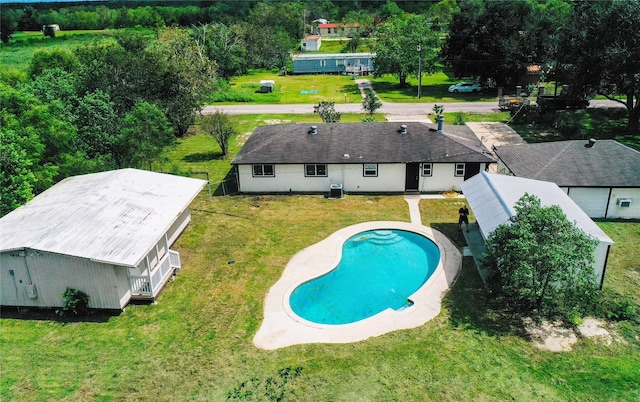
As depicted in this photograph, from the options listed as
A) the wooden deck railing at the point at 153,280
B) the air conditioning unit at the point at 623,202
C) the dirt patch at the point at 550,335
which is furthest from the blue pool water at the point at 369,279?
the air conditioning unit at the point at 623,202

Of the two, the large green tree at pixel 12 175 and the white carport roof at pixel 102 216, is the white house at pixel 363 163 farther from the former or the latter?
the large green tree at pixel 12 175

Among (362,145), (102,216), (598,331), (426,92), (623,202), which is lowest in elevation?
(598,331)

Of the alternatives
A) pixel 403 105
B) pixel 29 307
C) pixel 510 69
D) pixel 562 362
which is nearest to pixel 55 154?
pixel 29 307

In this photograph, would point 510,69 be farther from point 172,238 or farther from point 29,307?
point 29,307

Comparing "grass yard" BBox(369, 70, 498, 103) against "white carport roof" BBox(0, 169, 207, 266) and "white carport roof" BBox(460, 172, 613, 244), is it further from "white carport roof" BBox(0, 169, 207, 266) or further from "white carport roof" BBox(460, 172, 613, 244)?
"white carport roof" BBox(0, 169, 207, 266)

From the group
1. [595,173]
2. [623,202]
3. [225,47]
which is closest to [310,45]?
[225,47]

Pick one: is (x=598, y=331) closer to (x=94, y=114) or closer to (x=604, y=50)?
(x=604, y=50)
